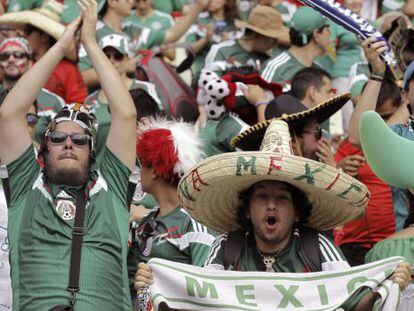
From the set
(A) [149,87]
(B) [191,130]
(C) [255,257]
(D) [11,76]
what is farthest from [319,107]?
(D) [11,76]

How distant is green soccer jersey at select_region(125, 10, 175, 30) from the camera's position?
1330cm

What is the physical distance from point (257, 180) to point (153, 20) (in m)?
6.99

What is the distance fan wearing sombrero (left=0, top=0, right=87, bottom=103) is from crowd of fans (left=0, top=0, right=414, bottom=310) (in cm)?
38

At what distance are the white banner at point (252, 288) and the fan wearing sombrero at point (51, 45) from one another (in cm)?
521

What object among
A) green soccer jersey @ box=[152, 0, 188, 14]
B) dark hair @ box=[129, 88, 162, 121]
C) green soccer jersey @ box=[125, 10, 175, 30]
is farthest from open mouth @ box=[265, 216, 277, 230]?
green soccer jersey @ box=[152, 0, 188, 14]

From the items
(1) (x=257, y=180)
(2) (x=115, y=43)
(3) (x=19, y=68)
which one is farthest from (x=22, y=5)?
(1) (x=257, y=180)

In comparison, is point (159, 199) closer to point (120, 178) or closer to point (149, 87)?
point (120, 178)

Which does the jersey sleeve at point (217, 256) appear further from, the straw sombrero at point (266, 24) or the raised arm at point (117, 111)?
the straw sombrero at point (266, 24)

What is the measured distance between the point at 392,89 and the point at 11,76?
3.56 meters

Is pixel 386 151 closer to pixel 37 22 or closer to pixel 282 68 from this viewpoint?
pixel 282 68

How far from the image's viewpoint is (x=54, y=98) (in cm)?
1097

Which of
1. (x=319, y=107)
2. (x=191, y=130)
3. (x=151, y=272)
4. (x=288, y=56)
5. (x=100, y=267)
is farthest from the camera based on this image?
(x=288, y=56)

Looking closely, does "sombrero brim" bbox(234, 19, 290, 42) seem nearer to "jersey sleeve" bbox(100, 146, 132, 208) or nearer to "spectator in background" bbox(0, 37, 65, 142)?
"spectator in background" bbox(0, 37, 65, 142)

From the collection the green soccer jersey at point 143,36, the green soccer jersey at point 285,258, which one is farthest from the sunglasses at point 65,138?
the green soccer jersey at point 143,36
